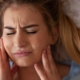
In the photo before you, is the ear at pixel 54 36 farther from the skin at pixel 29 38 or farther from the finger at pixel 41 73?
the finger at pixel 41 73

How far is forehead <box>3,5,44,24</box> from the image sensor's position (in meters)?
1.11

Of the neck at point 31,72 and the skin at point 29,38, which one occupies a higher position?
the skin at point 29,38

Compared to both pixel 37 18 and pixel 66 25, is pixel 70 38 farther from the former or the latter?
pixel 37 18

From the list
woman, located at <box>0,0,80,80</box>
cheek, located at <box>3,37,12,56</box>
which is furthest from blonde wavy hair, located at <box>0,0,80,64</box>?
cheek, located at <box>3,37,12,56</box>

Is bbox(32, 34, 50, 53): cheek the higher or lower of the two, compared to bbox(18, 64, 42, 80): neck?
higher

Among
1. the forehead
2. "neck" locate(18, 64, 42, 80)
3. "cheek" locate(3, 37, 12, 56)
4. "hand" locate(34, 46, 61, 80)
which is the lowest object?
"neck" locate(18, 64, 42, 80)

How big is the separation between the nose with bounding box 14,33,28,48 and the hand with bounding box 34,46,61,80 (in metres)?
0.10

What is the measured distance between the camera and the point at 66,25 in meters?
1.22

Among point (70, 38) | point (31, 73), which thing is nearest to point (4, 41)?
point (31, 73)

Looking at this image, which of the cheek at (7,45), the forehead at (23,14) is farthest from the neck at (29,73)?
the forehead at (23,14)

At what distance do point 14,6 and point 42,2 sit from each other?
5.0 inches

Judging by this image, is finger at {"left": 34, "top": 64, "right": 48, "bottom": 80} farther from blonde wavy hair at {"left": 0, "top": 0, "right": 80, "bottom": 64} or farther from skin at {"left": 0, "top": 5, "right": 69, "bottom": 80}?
blonde wavy hair at {"left": 0, "top": 0, "right": 80, "bottom": 64}

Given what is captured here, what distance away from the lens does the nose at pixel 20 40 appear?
1093mm

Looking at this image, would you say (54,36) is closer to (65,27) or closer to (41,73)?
(65,27)
